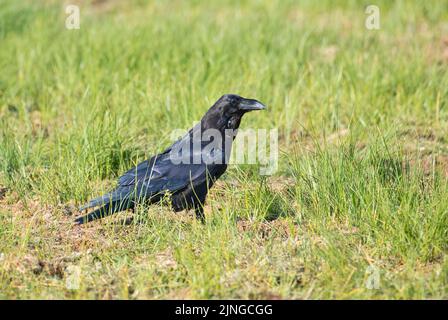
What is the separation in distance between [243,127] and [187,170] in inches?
47.2

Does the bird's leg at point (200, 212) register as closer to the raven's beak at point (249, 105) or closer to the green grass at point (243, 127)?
the green grass at point (243, 127)

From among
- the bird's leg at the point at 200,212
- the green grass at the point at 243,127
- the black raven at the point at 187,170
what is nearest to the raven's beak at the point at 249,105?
the black raven at the point at 187,170

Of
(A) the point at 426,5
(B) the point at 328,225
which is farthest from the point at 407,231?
(A) the point at 426,5

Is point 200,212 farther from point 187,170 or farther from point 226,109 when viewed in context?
point 226,109

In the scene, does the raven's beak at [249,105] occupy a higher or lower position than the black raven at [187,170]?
higher

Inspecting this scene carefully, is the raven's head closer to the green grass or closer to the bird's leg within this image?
the green grass

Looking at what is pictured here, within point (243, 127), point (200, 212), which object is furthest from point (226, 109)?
point (243, 127)

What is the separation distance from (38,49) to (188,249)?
4.13m

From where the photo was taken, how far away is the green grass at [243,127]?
14.2ft

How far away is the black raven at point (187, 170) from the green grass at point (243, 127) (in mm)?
122

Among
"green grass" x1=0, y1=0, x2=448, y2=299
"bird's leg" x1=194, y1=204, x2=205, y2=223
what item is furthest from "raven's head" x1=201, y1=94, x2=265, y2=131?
"bird's leg" x1=194, y1=204, x2=205, y2=223

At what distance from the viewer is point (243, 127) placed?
6.32m

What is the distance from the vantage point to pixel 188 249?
4.43 m
